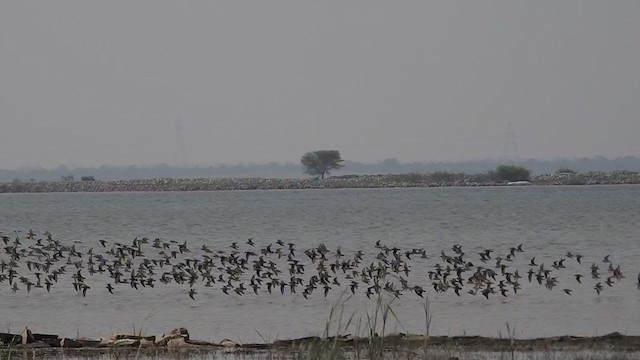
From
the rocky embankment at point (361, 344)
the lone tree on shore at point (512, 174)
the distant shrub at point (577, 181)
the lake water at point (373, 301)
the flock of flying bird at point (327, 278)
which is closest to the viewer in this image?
the rocky embankment at point (361, 344)

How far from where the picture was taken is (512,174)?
183875mm

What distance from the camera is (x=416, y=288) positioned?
25.8 metres

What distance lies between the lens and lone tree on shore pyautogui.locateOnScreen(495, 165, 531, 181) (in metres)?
181

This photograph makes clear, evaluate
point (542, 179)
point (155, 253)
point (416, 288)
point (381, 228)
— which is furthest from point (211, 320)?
point (542, 179)

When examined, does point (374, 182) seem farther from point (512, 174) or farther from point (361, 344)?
point (361, 344)

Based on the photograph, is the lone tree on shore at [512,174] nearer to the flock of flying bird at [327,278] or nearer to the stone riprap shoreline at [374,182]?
the stone riprap shoreline at [374,182]

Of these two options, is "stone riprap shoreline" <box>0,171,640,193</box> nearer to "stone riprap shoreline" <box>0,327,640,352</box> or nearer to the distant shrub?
the distant shrub

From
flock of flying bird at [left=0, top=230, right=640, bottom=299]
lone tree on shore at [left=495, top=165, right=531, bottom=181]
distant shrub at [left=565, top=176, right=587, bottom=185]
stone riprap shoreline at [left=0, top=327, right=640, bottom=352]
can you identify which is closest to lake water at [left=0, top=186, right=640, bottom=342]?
flock of flying bird at [left=0, top=230, right=640, bottom=299]

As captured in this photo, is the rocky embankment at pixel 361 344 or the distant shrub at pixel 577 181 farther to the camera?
the distant shrub at pixel 577 181

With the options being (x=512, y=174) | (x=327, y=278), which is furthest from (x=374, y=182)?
(x=327, y=278)

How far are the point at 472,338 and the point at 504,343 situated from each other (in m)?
0.65

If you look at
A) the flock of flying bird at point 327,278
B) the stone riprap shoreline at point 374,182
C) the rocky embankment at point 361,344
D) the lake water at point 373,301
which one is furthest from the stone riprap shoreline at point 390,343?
the stone riprap shoreline at point 374,182

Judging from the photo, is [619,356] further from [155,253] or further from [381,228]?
[381,228]

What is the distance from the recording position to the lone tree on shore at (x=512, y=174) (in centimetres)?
18100
